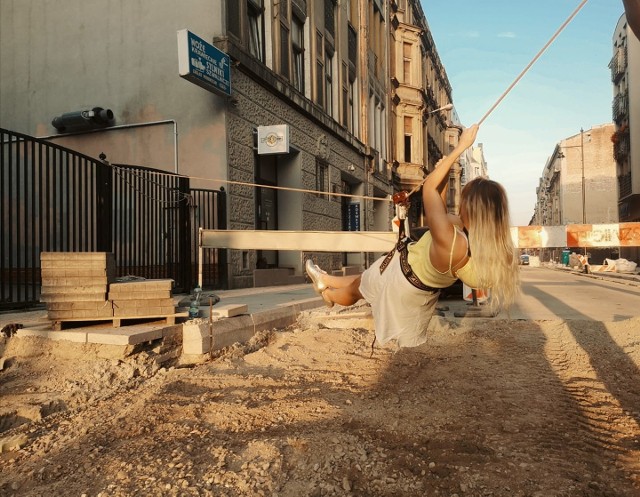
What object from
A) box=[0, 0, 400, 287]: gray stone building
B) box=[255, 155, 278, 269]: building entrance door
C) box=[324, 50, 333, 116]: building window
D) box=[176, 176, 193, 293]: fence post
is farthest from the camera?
box=[324, 50, 333, 116]: building window

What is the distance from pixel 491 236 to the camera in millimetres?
3410

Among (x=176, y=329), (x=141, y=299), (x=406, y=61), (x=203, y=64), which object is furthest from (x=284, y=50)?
(x=406, y=61)

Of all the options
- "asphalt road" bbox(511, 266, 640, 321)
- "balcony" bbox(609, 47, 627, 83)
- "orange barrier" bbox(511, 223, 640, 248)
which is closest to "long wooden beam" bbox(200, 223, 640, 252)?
"asphalt road" bbox(511, 266, 640, 321)

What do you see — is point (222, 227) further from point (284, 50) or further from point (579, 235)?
point (579, 235)

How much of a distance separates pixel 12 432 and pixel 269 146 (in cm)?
977

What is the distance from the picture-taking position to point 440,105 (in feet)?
139

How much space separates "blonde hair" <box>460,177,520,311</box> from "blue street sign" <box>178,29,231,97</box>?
7.78 metres

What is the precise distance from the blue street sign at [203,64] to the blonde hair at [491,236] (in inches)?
306

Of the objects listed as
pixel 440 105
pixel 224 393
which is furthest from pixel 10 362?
pixel 440 105

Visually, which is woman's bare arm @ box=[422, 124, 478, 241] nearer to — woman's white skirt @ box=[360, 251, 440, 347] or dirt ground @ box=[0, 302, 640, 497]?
woman's white skirt @ box=[360, 251, 440, 347]

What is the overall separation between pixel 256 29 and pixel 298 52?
284 cm

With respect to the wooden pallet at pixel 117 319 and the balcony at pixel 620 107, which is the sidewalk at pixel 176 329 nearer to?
the wooden pallet at pixel 117 319

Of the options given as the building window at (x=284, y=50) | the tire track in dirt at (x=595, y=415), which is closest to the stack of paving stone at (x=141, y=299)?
the tire track in dirt at (x=595, y=415)

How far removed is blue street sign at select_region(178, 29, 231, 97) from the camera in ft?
32.0
